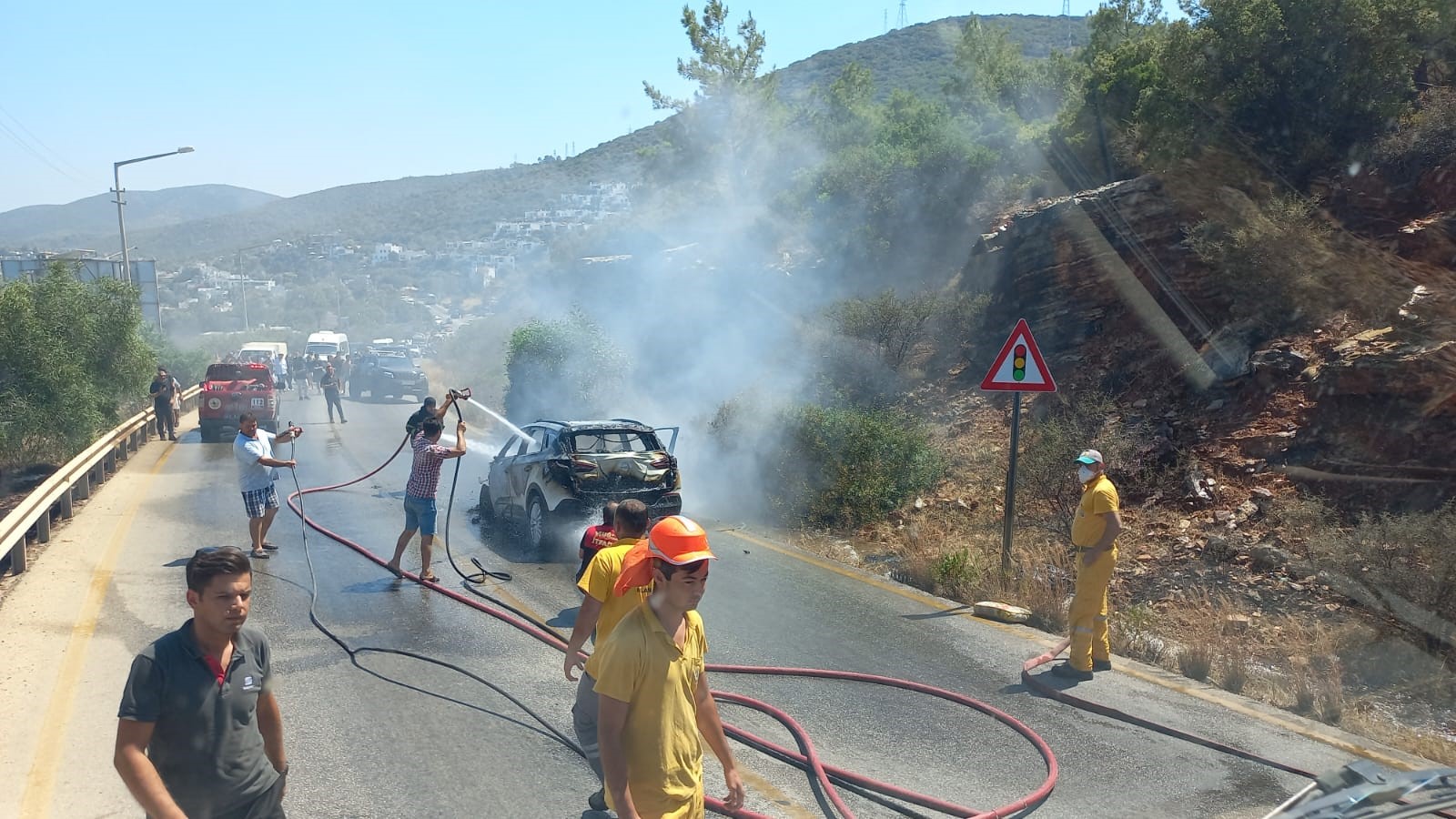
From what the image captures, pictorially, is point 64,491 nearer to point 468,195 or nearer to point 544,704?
point 544,704

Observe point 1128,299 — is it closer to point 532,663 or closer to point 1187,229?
point 1187,229

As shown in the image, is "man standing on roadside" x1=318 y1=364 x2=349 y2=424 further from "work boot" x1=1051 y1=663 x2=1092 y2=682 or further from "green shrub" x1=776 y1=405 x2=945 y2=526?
"work boot" x1=1051 y1=663 x2=1092 y2=682

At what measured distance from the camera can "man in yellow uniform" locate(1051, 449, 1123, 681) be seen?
7.30 m

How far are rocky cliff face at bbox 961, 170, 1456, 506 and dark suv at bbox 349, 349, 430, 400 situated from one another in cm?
2344

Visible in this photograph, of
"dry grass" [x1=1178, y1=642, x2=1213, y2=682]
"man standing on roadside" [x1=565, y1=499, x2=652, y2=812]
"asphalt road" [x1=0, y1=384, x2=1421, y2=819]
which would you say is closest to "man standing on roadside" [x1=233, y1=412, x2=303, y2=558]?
"asphalt road" [x1=0, y1=384, x2=1421, y2=819]

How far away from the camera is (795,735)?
593cm

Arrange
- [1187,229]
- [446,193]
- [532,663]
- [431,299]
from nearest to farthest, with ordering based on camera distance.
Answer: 1. [532,663]
2. [1187,229]
3. [431,299]
4. [446,193]

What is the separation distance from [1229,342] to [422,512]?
1026 centimetres

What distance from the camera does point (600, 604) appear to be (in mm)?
5051

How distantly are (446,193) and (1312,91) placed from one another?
137689mm

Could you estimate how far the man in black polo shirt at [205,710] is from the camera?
3154 mm

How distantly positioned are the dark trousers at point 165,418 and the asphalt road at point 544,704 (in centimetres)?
1328

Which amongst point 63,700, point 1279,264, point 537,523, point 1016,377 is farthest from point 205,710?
point 1279,264

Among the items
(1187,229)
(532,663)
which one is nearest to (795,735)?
(532,663)
